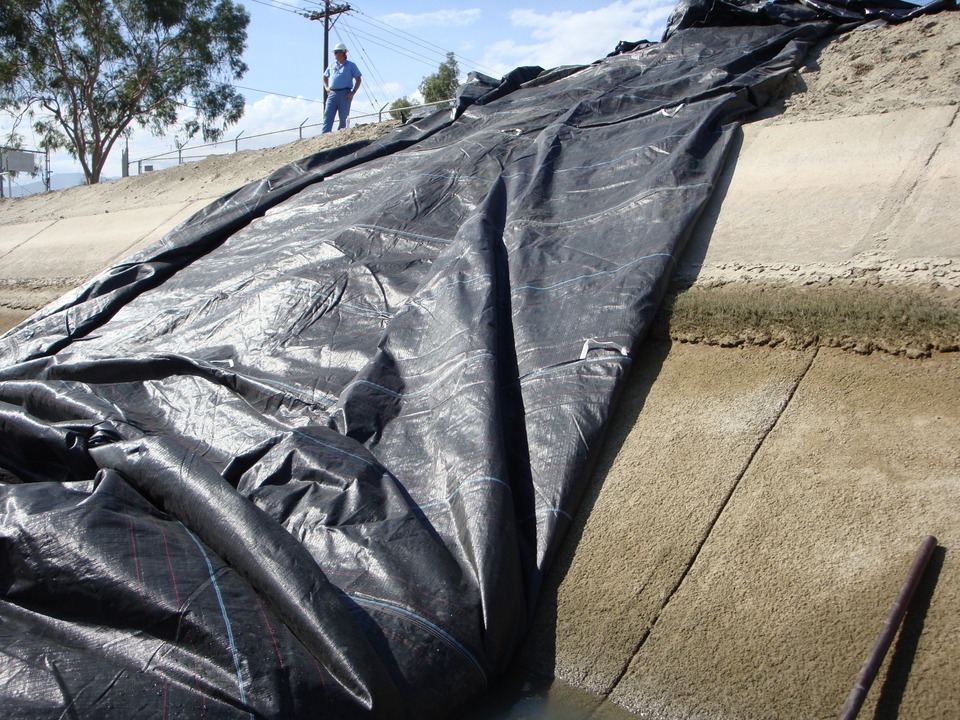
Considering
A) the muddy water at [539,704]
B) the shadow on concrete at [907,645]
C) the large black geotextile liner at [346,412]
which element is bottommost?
the muddy water at [539,704]

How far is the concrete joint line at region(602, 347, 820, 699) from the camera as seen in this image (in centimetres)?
261

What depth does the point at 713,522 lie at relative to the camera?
2.91 m

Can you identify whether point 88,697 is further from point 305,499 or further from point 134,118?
point 134,118

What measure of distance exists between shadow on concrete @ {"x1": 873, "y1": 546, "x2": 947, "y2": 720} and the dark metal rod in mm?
28

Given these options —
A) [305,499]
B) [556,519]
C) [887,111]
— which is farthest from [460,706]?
[887,111]

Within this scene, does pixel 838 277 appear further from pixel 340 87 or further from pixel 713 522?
pixel 340 87

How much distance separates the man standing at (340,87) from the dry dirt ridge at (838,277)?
892 millimetres

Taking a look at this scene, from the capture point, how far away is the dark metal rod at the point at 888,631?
2193mm

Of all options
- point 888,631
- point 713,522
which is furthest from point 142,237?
point 888,631

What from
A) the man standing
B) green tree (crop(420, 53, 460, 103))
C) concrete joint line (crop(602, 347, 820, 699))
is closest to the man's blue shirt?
the man standing

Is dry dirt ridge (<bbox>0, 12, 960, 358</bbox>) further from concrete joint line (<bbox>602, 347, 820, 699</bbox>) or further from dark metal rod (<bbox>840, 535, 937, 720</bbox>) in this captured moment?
dark metal rod (<bbox>840, 535, 937, 720</bbox>)

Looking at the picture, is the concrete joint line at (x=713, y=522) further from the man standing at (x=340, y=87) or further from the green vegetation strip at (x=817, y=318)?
the man standing at (x=340, y=87)

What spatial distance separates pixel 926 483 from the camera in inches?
109

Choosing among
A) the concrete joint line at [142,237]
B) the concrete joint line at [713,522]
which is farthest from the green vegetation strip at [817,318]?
the concrete joint line at [142,237]
